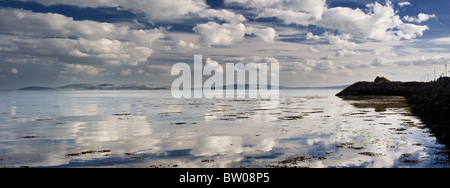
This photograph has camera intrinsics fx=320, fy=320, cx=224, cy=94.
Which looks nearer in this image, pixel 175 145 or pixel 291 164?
pixel 291 164

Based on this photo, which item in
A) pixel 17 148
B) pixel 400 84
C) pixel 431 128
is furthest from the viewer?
pixel 400 84

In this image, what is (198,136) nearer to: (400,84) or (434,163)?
(434,163)

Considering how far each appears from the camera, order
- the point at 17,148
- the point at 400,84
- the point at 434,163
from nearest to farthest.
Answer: the point at 434,163 → the point at 17,148 → the point at 400,84

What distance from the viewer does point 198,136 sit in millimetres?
22797

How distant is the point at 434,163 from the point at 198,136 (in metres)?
14.1

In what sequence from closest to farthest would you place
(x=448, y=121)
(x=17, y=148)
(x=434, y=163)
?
(x=434, y=163)
(x=17, y=148)
(x=448, y=121)

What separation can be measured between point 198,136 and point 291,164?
9846 mm

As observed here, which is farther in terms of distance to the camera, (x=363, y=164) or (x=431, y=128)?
(x=431, y=128)

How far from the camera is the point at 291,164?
46.7ft
